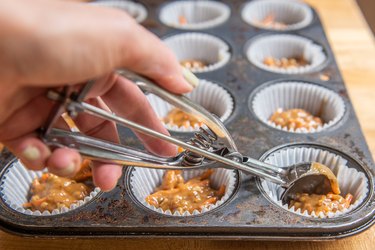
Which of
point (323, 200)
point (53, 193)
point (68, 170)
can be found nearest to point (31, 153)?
point (68, 170)

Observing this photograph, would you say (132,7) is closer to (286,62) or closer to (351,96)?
(286,62)

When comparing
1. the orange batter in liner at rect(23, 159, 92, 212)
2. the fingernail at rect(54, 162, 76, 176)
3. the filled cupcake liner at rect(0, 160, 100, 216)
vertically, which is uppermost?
the fingernail at rect(54, 162, 76, 176)

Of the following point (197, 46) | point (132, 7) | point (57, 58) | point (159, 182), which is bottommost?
point (159, 182)

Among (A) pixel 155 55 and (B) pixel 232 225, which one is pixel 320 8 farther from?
(A) pixel 155 55

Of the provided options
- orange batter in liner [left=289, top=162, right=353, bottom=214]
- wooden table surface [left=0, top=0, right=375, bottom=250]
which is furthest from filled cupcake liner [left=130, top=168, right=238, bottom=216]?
orange batter in liner [left=289, top=162, right=353, bottom=214]

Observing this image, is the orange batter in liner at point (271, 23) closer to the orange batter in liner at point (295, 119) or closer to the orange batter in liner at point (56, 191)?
the orange batter in liner at point (295, 119)

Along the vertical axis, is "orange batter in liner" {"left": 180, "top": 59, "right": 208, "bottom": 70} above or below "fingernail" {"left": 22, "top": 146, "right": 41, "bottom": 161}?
below

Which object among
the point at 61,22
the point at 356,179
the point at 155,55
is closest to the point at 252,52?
the point at 356,179

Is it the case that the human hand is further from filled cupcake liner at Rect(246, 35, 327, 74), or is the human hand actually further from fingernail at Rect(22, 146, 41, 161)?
filled cupcake liner at Rect(246, 35, 327, 74)
